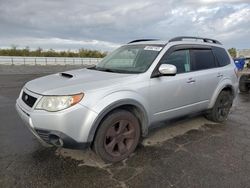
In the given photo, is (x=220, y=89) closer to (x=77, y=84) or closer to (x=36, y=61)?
(x=77, y=84)

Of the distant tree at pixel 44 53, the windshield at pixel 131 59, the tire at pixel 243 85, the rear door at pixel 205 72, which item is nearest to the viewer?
the windshield at pixel 131 59

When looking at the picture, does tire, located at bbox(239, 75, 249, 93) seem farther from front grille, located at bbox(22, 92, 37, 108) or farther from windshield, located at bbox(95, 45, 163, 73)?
front grille, located at bbox(22, 92, 37, 108)

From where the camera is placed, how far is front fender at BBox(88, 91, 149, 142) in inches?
121

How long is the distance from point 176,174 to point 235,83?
3285 millimetres

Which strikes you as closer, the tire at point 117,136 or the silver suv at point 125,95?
the silver suv at point 125,95

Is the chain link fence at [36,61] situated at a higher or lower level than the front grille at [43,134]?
lower

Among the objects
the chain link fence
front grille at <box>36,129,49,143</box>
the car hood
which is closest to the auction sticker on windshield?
the car hood

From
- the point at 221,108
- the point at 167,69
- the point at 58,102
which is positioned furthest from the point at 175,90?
the point at 58,102

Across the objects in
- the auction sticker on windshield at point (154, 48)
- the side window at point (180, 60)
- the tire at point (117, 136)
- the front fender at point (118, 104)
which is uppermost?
the auction sticker on windshield at point (154, 48)

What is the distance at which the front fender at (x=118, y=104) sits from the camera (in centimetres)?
308

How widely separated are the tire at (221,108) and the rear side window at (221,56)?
25.7 inches

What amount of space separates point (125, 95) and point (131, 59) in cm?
115

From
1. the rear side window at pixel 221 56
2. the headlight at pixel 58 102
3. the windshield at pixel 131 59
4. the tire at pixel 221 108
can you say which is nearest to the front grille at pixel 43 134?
the headlight at pixel 58 102

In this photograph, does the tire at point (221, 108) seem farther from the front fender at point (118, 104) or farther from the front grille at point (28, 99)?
the front grille at point (28, 99)
